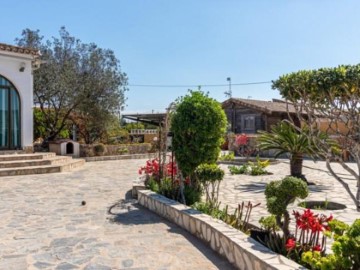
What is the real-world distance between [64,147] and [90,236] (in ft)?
43.7

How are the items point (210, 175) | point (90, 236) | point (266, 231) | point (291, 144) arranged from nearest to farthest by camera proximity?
point (266, 231)
point (90, 236)
point (210, 175)
point (291, 144)

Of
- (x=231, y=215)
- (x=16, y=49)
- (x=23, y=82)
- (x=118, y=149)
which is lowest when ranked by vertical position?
(x=231, y=215)

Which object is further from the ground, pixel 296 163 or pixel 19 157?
pixel 19 157

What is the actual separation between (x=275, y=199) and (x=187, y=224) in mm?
1859

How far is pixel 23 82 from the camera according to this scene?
49.4ft

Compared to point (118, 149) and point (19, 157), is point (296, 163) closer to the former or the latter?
point (19, 157)

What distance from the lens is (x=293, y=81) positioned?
9.80m

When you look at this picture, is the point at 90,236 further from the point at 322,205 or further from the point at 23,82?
the point at 23,82

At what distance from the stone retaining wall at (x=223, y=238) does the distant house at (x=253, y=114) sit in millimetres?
20465

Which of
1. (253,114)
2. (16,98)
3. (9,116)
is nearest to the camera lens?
(9,116)

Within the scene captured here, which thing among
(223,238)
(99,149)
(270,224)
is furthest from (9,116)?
(270,224)

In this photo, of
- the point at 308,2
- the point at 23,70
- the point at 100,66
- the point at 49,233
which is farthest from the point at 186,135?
the point at 100,66

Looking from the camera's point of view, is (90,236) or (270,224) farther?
(90,236)

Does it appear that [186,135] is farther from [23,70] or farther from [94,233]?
[23,70]
